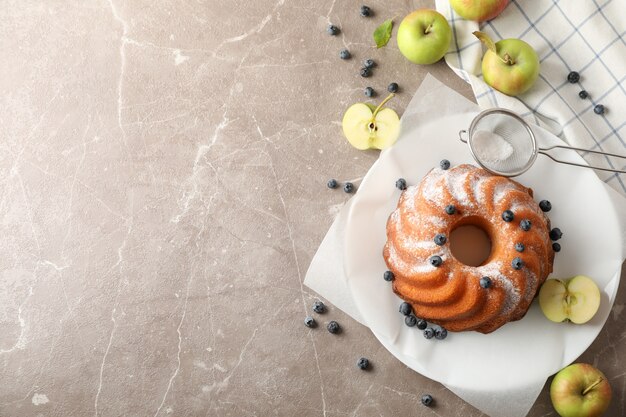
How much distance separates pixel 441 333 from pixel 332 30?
49.4 inches

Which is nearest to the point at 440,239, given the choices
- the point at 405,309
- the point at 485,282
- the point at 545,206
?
the point at 485,282

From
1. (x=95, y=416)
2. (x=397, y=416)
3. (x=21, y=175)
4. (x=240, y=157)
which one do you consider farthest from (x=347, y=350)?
(x=21, y=175)

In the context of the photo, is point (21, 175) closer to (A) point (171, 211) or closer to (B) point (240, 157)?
(A) point (171, 211)

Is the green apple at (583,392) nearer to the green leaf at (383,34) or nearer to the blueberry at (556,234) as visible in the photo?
the blueberry at (556,234)

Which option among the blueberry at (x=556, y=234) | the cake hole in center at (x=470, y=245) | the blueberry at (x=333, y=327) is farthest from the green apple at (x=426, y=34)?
the blueberry at (x=333, y=327)

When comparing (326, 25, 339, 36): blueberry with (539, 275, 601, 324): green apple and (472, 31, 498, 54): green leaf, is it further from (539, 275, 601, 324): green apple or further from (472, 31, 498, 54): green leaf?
(539, 275, 601, 324): green apple

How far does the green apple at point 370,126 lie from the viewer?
2379 mm

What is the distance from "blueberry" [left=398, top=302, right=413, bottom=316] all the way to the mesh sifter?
0.57 m

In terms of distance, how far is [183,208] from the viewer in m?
2.50

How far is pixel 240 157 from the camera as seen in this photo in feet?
8.22

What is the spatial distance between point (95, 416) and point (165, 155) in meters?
1.07

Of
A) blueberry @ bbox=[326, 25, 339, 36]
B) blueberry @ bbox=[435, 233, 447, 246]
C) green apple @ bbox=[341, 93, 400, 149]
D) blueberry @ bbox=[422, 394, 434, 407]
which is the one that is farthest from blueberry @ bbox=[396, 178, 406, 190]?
blueberry @ bbox=[422, 394, 434, 407]

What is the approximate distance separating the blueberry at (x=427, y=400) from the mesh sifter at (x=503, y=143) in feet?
2.90

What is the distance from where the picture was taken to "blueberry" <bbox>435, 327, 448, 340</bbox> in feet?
7.39
